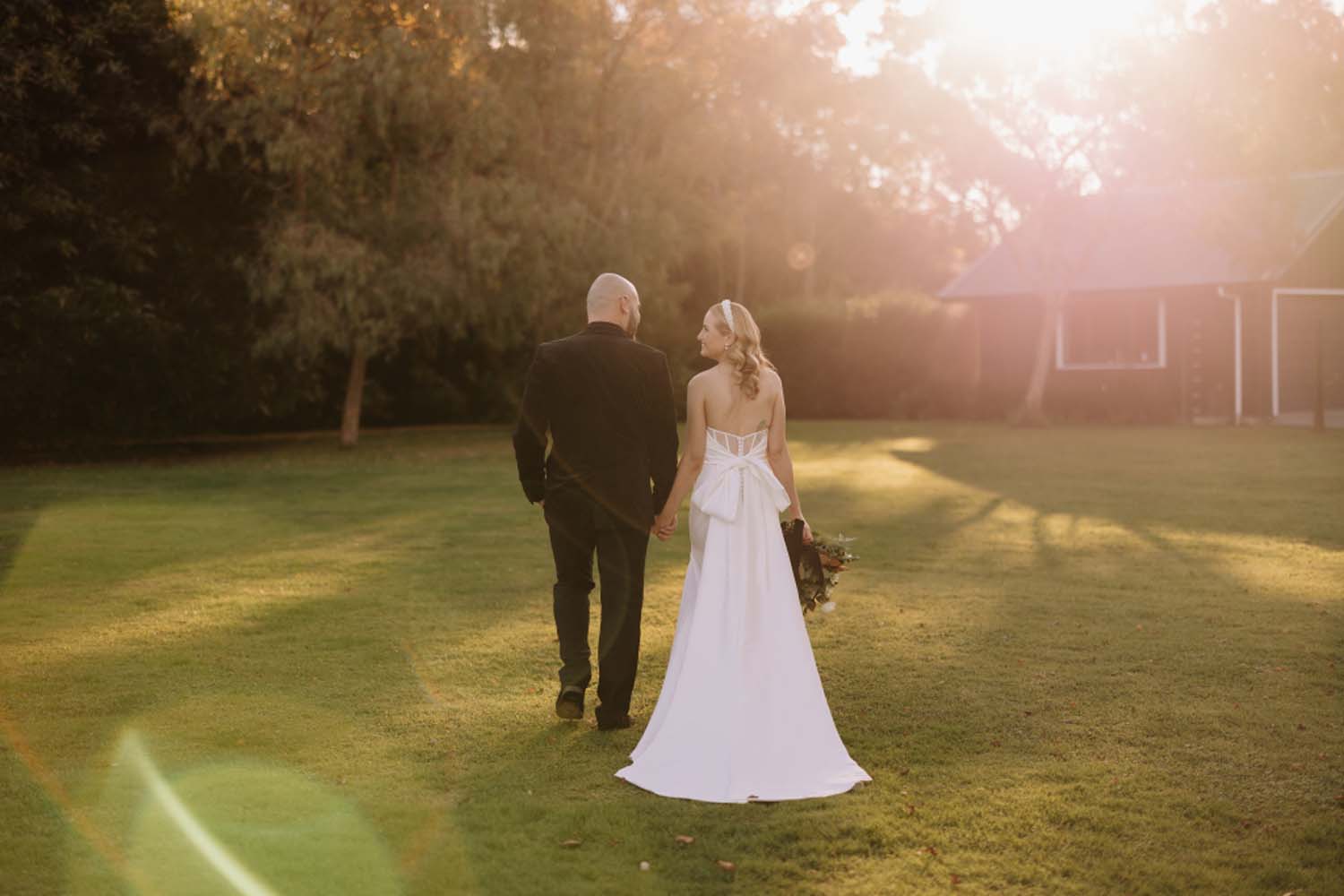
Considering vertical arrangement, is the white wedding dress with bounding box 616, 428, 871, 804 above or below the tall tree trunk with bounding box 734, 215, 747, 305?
below

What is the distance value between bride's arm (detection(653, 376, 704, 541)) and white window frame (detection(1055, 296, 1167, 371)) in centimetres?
2727

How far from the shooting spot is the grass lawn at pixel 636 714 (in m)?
4.37

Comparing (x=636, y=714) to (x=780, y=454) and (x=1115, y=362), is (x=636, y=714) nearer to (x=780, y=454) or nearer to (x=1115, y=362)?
(x=780, y=454)

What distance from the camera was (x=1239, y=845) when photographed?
14.6 feet

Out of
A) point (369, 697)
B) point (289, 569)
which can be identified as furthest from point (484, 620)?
point (289, 569)

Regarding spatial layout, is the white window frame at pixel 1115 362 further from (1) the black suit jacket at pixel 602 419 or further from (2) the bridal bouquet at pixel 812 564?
(1) the black suit jacket at pixel 602 419

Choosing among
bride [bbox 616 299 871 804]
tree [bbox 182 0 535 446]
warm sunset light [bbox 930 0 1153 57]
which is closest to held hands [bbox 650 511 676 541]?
bride [bbox 616 299 871 804]

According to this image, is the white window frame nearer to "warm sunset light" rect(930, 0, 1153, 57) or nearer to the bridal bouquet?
"warm sunset light" rect(930, 0, 1153, 57)

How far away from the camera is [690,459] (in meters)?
5.72

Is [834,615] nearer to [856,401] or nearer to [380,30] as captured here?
[380,30]

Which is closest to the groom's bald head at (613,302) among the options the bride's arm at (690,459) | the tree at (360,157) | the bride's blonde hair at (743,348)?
the bride's arm at (690,459)

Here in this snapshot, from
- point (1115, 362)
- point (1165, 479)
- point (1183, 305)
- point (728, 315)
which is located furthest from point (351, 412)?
point (728, 315)

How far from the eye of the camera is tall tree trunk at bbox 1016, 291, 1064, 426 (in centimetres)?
3034

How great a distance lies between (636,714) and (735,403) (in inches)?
70.3
